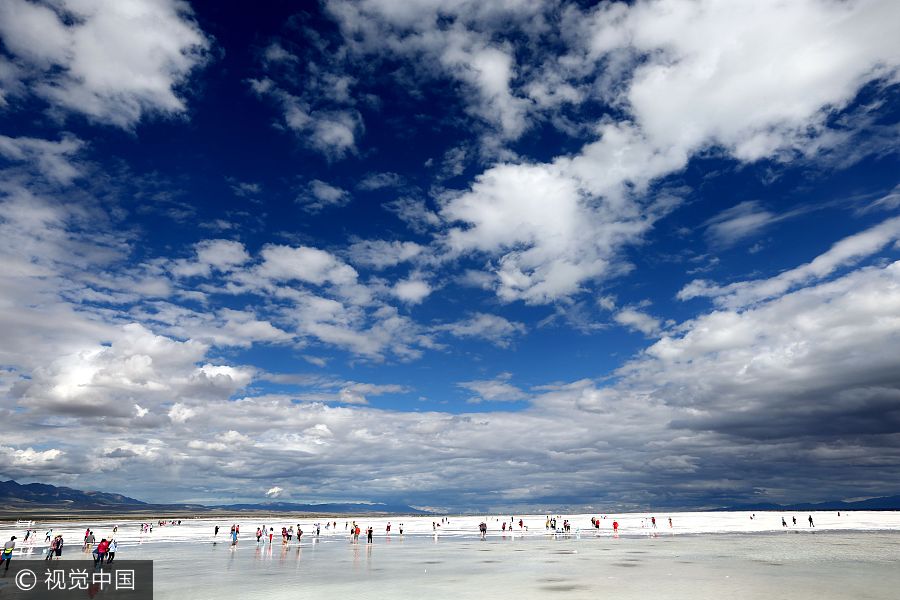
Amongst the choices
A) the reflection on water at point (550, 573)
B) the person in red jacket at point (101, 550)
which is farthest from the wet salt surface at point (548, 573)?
the person in red jacket at point (101, 550)

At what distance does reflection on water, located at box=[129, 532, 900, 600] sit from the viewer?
92.8 ft

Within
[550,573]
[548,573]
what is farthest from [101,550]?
[550,573]

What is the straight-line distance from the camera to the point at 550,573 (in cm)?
3619

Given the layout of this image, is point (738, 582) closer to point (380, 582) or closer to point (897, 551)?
point (380, 582)

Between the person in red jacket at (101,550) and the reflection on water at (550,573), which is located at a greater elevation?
the person in red jacket at (101,550)

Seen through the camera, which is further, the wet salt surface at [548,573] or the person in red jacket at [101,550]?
the person in red jacket at [101,550]

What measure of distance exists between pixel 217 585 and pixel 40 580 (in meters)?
12.2

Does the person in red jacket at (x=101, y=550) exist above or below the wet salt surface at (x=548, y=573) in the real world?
above

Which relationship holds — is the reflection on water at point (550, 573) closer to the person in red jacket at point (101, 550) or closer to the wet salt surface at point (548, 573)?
the wet salt surface at point (548, 573)

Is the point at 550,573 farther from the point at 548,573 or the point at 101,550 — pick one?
the point at 101,550

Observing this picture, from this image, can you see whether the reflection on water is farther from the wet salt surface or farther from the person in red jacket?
the person in red jacket

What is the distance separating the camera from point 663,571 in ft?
119

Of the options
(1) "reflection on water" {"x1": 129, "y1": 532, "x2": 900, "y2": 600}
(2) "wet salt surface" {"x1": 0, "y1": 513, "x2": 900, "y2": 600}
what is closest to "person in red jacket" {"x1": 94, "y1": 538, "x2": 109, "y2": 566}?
(2) "wet salt surface" {"x1": 0, "y1": 513, "x2": 900, "y2": 600}

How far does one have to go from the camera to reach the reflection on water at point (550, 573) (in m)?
28.3
